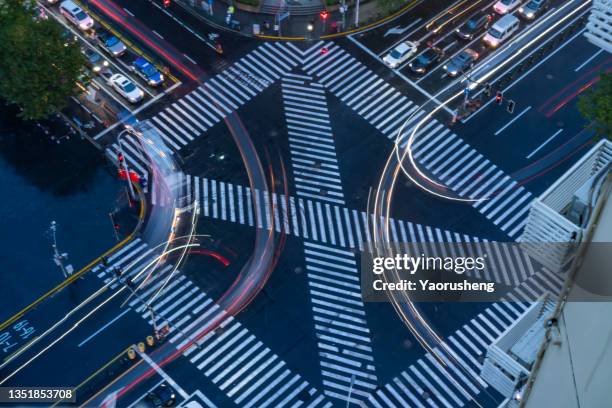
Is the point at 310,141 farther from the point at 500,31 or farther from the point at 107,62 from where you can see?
the point at 500,31

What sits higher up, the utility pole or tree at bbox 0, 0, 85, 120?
tree at bbox 0, 0, 85, 120

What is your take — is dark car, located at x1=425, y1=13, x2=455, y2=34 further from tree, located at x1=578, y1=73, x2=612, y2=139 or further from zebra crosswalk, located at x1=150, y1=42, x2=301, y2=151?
tree, located at x1=578, y1=73, x2=612, y2=139

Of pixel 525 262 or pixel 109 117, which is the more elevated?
pixel 109 117

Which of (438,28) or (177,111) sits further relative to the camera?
(438,28)

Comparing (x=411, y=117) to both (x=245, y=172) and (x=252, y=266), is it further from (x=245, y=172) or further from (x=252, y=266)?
(x=252, y=266)

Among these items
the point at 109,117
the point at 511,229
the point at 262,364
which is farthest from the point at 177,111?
the point at 511,229

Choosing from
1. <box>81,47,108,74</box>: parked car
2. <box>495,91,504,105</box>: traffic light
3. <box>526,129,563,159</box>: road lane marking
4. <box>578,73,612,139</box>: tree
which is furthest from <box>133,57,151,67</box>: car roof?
<box>578,73,612,139</box>: tree

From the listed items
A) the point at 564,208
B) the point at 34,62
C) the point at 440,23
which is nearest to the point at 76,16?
the point at 34,62
